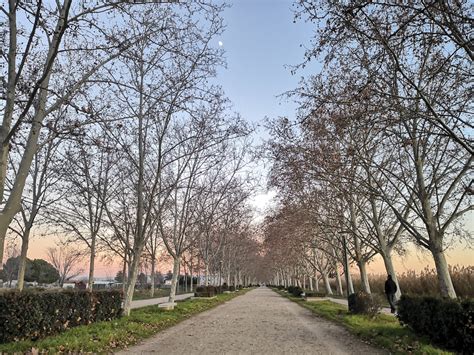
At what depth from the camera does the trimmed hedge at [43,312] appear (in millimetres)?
9164

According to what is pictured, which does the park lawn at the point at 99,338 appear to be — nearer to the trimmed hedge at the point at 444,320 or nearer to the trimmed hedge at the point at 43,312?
the trimmed hedge at the point at 43,312

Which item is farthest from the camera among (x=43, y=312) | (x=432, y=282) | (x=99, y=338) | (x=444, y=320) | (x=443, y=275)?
(x=432, y=282)

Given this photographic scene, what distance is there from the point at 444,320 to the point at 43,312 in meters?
9.19

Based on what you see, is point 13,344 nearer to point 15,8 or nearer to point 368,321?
point 15,8

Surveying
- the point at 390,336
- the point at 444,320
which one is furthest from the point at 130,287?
the point at 444,320

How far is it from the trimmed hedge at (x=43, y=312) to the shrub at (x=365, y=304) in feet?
32.4

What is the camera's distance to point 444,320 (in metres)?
8.48

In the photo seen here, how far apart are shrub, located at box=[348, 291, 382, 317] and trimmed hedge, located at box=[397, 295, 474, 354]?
4.82 meters

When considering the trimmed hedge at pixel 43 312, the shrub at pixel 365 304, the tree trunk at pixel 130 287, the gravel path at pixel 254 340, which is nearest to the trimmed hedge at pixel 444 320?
the gravel path at pixel 254 340

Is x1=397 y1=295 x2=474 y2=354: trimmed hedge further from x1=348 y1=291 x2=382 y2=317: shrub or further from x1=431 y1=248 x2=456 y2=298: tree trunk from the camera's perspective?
x1=348 y1=291 x2=382 y2=317: shrub

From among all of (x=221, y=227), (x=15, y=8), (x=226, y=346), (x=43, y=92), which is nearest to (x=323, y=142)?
(x=226, y=346)

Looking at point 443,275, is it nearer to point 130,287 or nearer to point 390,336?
point 390,336

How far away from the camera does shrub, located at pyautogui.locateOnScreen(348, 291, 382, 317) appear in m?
15.9

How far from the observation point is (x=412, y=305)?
10711mm
